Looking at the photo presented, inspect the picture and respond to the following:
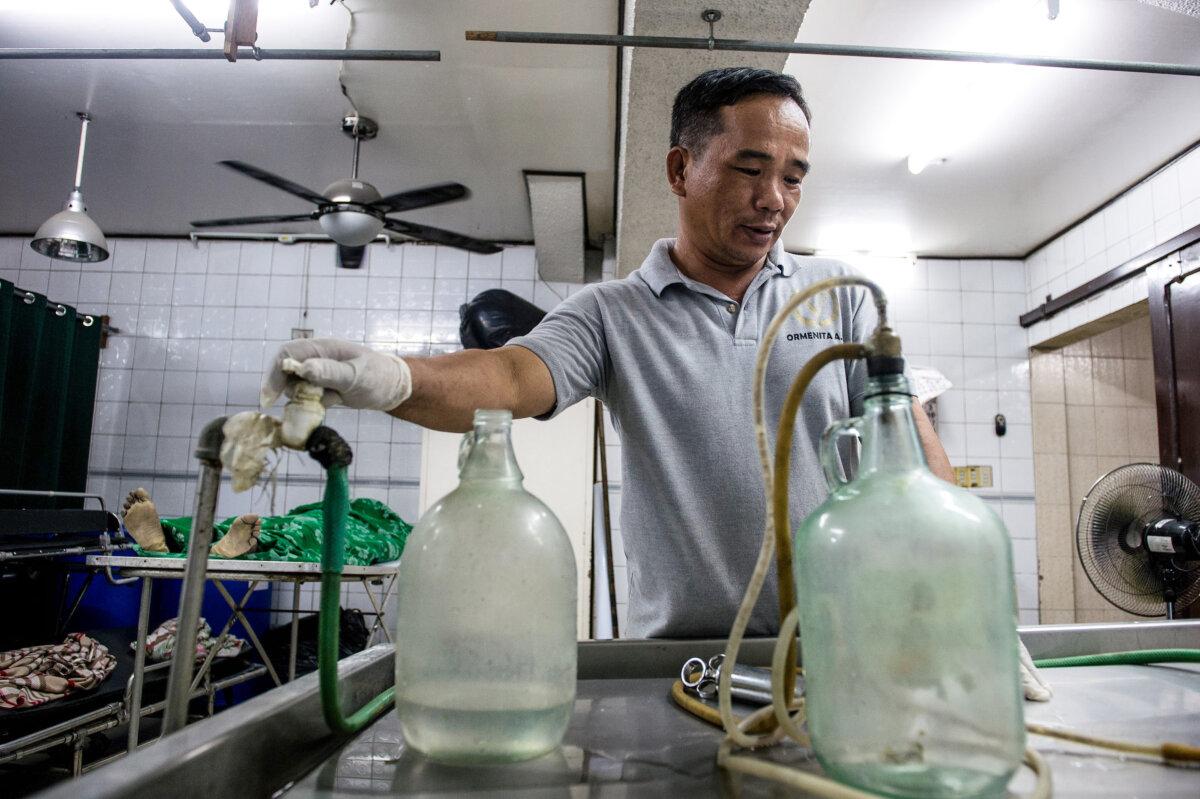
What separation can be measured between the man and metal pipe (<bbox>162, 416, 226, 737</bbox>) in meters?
0.52

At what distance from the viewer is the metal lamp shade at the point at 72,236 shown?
9.82 feet

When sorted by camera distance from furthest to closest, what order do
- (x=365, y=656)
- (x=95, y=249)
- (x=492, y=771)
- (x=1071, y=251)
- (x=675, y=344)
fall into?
(x=1071, y=251)
(x=95, y=249)
(x=675, y=344)
(x=365, y=656)
(x=492, y=771)

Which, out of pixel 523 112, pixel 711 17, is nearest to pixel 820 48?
pixel 711 17

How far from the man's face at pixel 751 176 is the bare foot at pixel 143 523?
2228mm

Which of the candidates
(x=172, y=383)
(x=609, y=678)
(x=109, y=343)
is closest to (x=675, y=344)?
(x=609, y=678)

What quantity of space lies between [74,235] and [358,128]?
1.23 metres

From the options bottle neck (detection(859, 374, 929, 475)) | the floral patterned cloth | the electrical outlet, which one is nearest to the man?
bottle neck (detection(859, 374, 929, 475))

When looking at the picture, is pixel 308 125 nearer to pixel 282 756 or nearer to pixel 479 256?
pixel 479 256

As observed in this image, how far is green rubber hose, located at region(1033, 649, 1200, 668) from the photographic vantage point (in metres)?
0.83

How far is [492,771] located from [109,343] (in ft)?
16.3

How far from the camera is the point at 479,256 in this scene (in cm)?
452

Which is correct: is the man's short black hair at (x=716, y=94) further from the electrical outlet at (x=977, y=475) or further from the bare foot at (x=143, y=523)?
the electrical outlet at (x=977, y=475)

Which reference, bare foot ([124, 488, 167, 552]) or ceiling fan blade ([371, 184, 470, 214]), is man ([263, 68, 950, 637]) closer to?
ceiling fan blade ([371, 184, 470, 214])

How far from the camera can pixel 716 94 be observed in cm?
117
